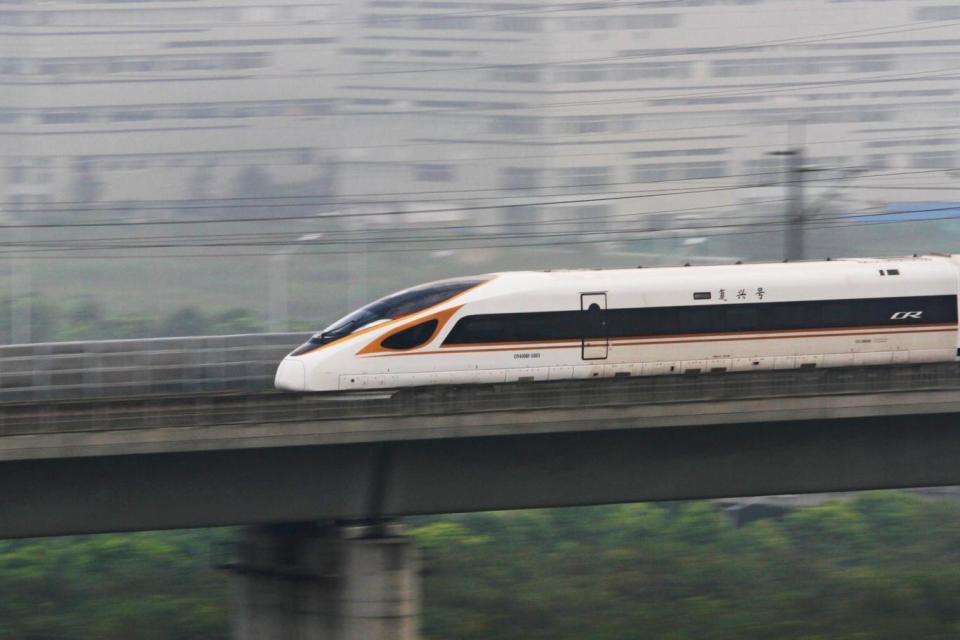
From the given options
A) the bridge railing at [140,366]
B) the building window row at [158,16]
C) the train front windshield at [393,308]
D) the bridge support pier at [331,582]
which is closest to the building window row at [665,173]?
the building window row at [158,16]

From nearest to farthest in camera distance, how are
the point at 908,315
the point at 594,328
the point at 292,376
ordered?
the point at 292,376, the point at 594,328, the point at 908,315

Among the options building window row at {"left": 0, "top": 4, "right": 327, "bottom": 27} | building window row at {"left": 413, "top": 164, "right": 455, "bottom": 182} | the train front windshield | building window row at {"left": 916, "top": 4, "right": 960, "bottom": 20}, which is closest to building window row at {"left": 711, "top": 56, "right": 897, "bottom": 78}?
building window row at {"left": 916, "top": 4, "right": 960, "bottom": 20}

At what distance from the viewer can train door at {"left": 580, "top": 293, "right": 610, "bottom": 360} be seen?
20.9 m

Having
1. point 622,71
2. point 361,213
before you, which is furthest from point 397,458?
point 622,71

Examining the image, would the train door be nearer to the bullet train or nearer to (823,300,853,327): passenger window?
the bullet train

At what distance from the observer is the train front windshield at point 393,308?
20016 mm

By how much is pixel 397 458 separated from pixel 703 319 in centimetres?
704

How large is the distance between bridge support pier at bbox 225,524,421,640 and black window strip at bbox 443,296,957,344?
4.09m

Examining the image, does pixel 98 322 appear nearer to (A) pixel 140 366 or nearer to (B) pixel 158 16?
(B) pixel 158 16

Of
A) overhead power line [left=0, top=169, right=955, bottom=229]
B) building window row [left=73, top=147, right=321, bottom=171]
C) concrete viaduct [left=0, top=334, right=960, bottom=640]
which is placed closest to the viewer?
concrete viaduct [left=0, top=334, right=960, bottom=640]

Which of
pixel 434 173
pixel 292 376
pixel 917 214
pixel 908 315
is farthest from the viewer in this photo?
pixel 917 214

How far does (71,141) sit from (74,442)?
3887 cm

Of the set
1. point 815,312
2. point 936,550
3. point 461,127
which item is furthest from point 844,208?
point 815,312

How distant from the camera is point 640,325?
69.6 feet
